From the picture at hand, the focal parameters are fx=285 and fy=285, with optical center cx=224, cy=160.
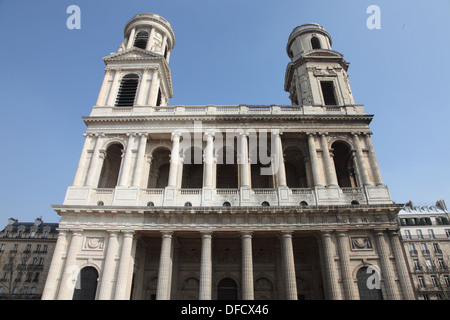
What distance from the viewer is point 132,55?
26.0 m

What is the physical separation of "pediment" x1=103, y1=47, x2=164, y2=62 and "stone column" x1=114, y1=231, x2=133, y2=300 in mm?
15755

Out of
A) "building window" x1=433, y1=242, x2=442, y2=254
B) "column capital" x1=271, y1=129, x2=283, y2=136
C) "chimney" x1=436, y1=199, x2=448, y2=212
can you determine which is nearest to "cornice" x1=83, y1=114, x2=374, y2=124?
"column capital" x1=271, y1=129, x2=283, y2=136

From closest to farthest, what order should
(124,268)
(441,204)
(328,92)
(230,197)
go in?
1. (124,268)
2. (230,197)
3. (328,92)
4. (441,204)

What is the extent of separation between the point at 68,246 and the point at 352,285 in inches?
697

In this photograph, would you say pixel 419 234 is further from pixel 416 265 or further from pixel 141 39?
pixel 141 39

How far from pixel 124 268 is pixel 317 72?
73.6 feet

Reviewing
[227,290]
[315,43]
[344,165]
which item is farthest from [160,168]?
[315,43]

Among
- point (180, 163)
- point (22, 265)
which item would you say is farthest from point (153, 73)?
point (22, 265)

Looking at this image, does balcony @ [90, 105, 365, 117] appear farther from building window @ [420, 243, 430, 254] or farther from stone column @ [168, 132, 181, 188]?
building window @ [420, 243, 430, 254]

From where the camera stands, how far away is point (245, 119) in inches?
883

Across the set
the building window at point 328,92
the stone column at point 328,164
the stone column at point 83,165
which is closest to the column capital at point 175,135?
the stone column at point 83,165

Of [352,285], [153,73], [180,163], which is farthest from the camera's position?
[153,73]

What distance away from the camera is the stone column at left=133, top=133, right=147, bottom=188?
2030 cm
